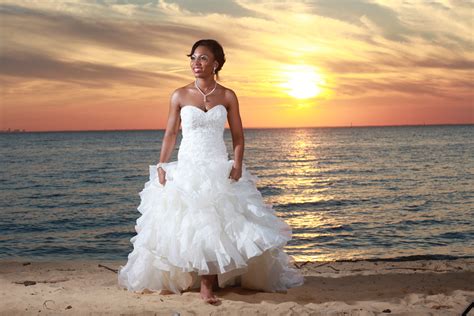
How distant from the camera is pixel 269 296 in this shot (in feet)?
20.3

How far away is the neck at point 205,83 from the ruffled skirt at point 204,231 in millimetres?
783

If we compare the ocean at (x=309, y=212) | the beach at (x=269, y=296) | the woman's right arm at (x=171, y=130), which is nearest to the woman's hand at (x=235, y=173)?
the woman's right arm at (x=171, y=130)

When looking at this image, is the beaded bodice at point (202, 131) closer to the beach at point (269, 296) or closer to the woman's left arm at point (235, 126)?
the woman's left arm at point (235, 126)

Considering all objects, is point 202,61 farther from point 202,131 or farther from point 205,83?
point 202,131

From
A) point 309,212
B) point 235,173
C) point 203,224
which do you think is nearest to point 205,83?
point 235,173

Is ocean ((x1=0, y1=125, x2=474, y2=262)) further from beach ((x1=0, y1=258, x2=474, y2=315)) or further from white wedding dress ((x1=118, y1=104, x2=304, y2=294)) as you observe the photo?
white wedding dress ((x1=118, y1=104, x2=304, y2=294))

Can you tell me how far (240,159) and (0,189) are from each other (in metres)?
23.1

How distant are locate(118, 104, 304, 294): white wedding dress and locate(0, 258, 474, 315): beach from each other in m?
0.23

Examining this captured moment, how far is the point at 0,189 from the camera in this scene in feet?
87.2

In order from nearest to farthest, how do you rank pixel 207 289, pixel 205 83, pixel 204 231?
pixel 204 231
pixel 207 289
pixel 205 83

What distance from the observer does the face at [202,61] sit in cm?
599

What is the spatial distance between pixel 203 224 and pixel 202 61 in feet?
5.34

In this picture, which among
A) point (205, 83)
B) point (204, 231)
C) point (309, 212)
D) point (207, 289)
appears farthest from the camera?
point (309, 212)

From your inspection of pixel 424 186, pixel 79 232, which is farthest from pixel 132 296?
pixel 424 186
